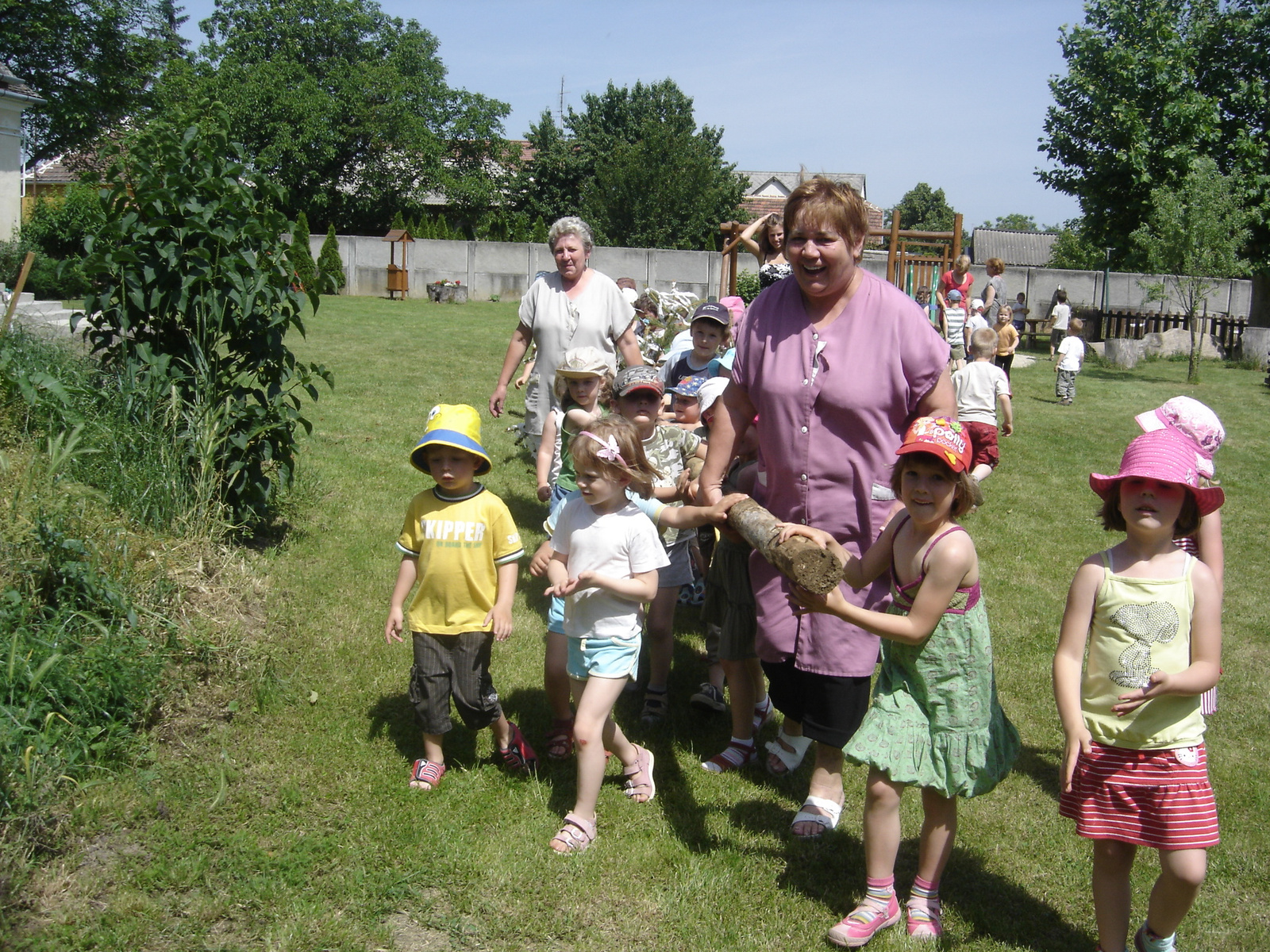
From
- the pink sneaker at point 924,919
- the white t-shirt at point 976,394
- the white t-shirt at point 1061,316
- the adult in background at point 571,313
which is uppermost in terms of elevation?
the white t-shirt at point 1061,316

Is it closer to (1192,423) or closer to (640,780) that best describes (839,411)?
(1192,423)

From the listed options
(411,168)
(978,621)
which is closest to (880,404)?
(978,621)

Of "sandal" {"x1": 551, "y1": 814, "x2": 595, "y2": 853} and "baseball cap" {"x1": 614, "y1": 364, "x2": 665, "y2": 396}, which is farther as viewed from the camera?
"baseball cap" {"x1": 614, "y1": 364, "x2": 665, "y2": 396}

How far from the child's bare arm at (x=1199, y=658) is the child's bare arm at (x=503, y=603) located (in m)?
2.16

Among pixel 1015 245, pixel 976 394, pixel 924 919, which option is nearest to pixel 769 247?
pixel 976 394

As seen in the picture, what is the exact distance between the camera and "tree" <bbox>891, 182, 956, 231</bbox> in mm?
105750

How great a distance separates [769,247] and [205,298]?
11.1 feet

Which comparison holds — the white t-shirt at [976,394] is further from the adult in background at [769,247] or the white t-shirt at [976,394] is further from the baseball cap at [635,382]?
the baseball cap at [635,382]

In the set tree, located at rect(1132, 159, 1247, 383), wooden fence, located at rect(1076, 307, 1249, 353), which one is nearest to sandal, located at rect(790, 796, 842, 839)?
tree, located at rect(1132, 159, 1247, 383)

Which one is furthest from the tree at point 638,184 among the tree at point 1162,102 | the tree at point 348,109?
the tree at point 1162,102

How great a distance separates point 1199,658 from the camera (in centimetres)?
294

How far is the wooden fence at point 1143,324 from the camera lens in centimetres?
2623

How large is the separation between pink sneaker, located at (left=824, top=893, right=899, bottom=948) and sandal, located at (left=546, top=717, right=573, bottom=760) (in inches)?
59.1

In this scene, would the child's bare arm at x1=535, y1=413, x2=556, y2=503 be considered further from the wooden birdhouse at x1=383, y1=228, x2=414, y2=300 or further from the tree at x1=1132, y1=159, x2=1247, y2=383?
the wooden birdhouse at x1=383, y1=228, x2=414, y2=300
